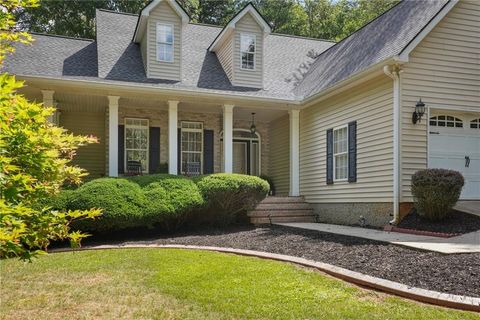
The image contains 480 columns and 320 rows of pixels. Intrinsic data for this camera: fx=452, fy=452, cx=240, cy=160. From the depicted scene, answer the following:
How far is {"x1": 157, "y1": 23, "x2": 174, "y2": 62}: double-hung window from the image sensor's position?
44.4 ft

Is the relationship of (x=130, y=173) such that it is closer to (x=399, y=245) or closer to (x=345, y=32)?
(x=399, y=245)

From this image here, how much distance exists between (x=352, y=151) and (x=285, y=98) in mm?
2995

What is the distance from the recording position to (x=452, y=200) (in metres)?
8.77

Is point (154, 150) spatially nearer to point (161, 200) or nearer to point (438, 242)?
point (161, 200)

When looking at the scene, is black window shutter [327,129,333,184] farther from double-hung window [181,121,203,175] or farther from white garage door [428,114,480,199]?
double-hung window [181,121,203,175]

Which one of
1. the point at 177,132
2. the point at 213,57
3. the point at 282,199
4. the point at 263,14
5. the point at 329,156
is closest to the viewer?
the point at 329,156

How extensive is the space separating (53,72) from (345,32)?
1933cm

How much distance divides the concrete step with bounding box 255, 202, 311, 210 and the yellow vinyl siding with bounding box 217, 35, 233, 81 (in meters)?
4.25

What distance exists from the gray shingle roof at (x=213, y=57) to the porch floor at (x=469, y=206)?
141 inches

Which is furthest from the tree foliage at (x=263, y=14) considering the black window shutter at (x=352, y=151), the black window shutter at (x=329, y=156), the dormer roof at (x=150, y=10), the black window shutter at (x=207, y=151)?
the black window shutter at (x=352, y=151)

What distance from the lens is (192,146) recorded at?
15.0m

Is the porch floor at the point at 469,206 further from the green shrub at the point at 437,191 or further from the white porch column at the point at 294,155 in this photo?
the white porch column at the point at 294,155

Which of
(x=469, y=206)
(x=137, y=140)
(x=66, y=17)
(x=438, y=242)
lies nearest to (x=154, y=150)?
(x=137, y=140)

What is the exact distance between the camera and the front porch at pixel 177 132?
13258mm
